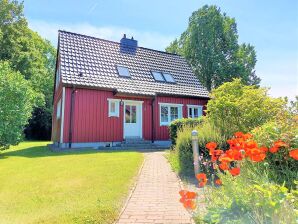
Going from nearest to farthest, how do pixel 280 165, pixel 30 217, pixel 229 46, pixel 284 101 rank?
pixel 30 217 → pixel 280 165 → pixel 284 101 → pixel 229 46

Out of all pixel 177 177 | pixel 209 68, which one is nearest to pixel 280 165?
pixel 177 177

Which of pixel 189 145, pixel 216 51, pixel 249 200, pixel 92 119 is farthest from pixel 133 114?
pixel 216 51

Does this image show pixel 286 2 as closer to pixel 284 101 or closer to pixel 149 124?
pixel 284 101

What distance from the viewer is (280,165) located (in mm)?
4832

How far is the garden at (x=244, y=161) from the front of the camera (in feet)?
8.68

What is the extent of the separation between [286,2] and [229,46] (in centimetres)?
2495

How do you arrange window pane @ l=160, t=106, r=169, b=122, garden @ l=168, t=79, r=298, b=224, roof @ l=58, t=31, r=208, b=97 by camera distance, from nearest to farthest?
garden @ l=168, t=79, r=298, b=224 < roof @ l=58, t=31, r=208, b=97 < window pane @ l=160, t=106, r=169, b=122

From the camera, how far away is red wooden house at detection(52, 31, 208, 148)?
14945 mm

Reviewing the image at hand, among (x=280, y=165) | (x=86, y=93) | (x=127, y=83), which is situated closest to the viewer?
(x=280, y=165)

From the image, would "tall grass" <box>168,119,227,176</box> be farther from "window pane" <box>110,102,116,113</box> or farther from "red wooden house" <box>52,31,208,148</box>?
"window pane" <box>110,102,116,113</box>

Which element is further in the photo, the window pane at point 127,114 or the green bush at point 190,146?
the window pane at point 127,114

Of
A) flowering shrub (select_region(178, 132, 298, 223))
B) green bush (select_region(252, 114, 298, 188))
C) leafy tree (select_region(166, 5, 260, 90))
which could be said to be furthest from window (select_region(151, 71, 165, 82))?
flowering shrub (select_region(178, 132, 298, 223))

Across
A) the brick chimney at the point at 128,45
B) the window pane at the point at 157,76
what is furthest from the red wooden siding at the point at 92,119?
the brick chimney at the point at 128,45

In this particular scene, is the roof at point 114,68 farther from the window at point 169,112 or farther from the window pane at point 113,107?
the window pane at point 113,107
